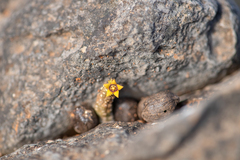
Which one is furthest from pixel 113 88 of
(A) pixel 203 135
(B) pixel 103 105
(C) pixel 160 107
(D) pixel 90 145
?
(A) pixel 203 135

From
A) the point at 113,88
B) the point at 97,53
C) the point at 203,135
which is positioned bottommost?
the point at 203,135

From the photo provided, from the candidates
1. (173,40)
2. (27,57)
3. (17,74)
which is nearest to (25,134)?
(17,74)

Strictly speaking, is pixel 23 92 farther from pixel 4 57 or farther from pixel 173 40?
pixel 173 40

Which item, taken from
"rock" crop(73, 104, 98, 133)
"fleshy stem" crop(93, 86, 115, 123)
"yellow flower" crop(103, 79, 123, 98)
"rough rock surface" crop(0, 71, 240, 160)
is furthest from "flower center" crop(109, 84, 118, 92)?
"rough rock surface" crop(0, 71, 240, 160)

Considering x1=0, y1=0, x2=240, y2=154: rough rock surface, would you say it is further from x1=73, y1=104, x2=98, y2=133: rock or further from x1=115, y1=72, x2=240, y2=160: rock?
x1=115, y1=72, x2=240, y2=160: rock

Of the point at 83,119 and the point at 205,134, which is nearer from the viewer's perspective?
the point at 205,134

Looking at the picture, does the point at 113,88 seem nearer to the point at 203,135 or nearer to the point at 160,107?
the point at 160,107
